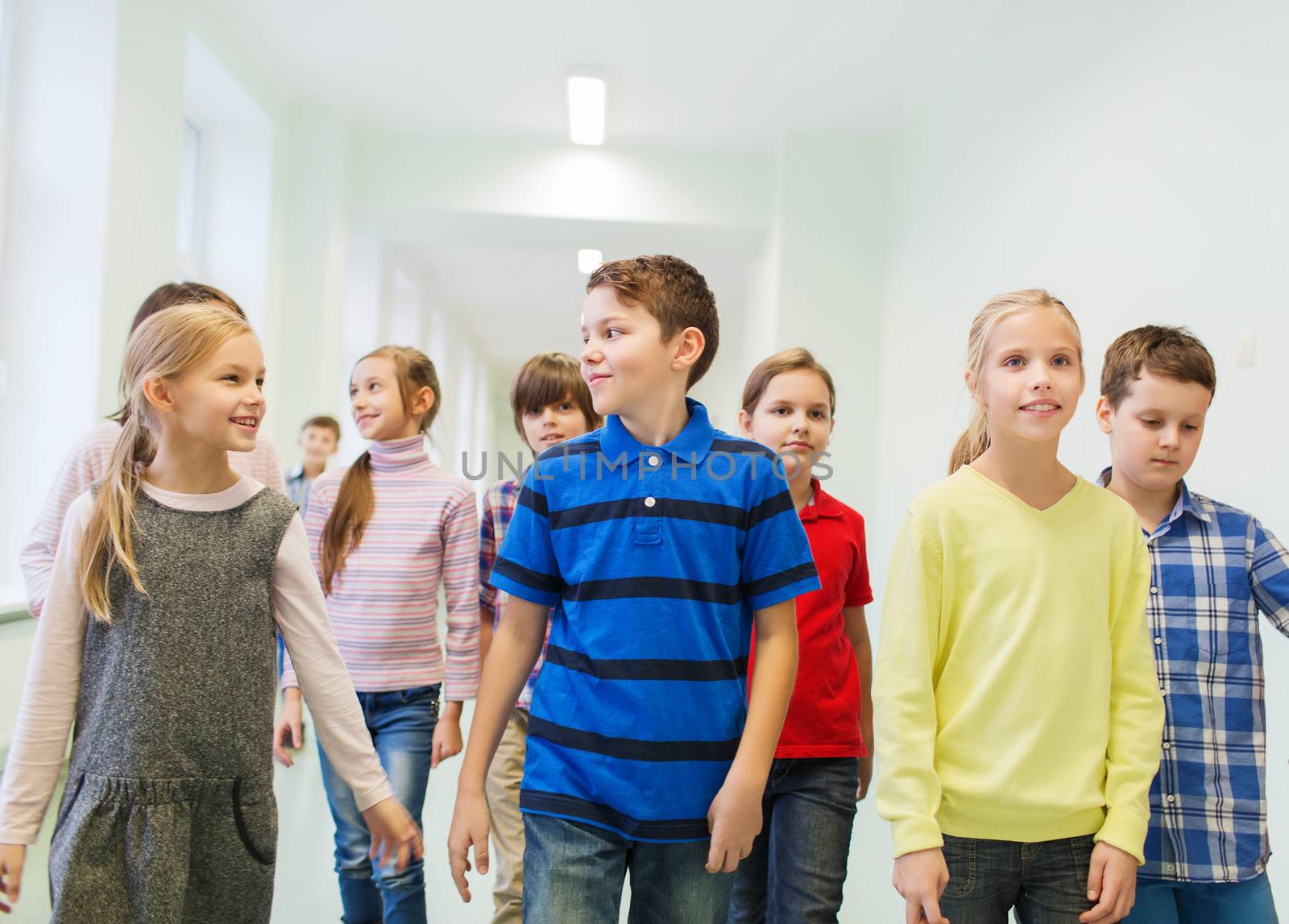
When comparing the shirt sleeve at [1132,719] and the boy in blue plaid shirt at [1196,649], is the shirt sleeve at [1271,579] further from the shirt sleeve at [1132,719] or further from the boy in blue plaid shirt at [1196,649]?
the shirt sleeve at [1132,719]

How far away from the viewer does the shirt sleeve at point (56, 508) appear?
1699 mm

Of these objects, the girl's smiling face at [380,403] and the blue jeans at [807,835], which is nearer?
the blue jeans at [807,835]

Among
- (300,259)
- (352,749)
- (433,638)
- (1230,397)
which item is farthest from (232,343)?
(300,259)

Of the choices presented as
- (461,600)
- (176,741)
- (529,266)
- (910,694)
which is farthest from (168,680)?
(529,266)

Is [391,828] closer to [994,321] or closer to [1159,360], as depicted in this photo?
[994,321]

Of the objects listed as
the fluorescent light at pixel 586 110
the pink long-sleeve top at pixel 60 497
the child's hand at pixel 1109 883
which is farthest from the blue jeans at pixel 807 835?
the fluorescent light at pixel 586 110

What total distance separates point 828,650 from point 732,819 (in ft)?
→ 2.08

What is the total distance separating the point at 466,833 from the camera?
1235 mm

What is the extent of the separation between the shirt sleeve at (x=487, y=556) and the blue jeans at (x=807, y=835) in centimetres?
74

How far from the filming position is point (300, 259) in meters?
5.55

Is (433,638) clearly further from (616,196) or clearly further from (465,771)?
(616,196)

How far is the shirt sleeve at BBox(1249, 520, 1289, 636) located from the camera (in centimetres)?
143

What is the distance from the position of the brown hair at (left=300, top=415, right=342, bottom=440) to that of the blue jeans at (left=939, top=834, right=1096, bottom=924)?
4.37m

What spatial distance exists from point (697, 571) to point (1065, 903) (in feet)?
1.95
